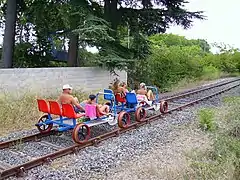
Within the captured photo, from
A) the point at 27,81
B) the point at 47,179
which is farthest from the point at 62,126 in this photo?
the point at 27,81

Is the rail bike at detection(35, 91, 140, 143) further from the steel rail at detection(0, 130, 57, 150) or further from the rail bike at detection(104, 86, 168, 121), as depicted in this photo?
the rail bike at detection(104, 86, 168, 121)

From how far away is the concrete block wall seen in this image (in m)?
10.7

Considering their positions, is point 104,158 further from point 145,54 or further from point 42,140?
point 145,54

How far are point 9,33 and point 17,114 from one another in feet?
29.2

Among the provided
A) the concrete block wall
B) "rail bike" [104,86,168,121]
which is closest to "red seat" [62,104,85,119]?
"rail bike" [104,86,168,121]

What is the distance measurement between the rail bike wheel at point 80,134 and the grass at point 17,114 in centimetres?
202

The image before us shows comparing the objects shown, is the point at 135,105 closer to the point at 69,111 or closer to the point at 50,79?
the point at 69,111

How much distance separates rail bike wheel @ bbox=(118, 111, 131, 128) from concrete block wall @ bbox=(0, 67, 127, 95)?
4296mm

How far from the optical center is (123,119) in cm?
862

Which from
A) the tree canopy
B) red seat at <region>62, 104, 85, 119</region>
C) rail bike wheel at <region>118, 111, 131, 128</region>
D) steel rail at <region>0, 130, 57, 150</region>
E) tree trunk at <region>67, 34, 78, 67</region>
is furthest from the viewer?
tree trunk at <region>67, 34, 78, 67</region>

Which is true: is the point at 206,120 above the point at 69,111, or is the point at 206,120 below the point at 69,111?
below

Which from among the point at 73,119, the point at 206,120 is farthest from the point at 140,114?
the point at 73,119

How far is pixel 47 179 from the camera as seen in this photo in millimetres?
4992

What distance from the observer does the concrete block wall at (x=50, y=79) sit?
10.7 meters
